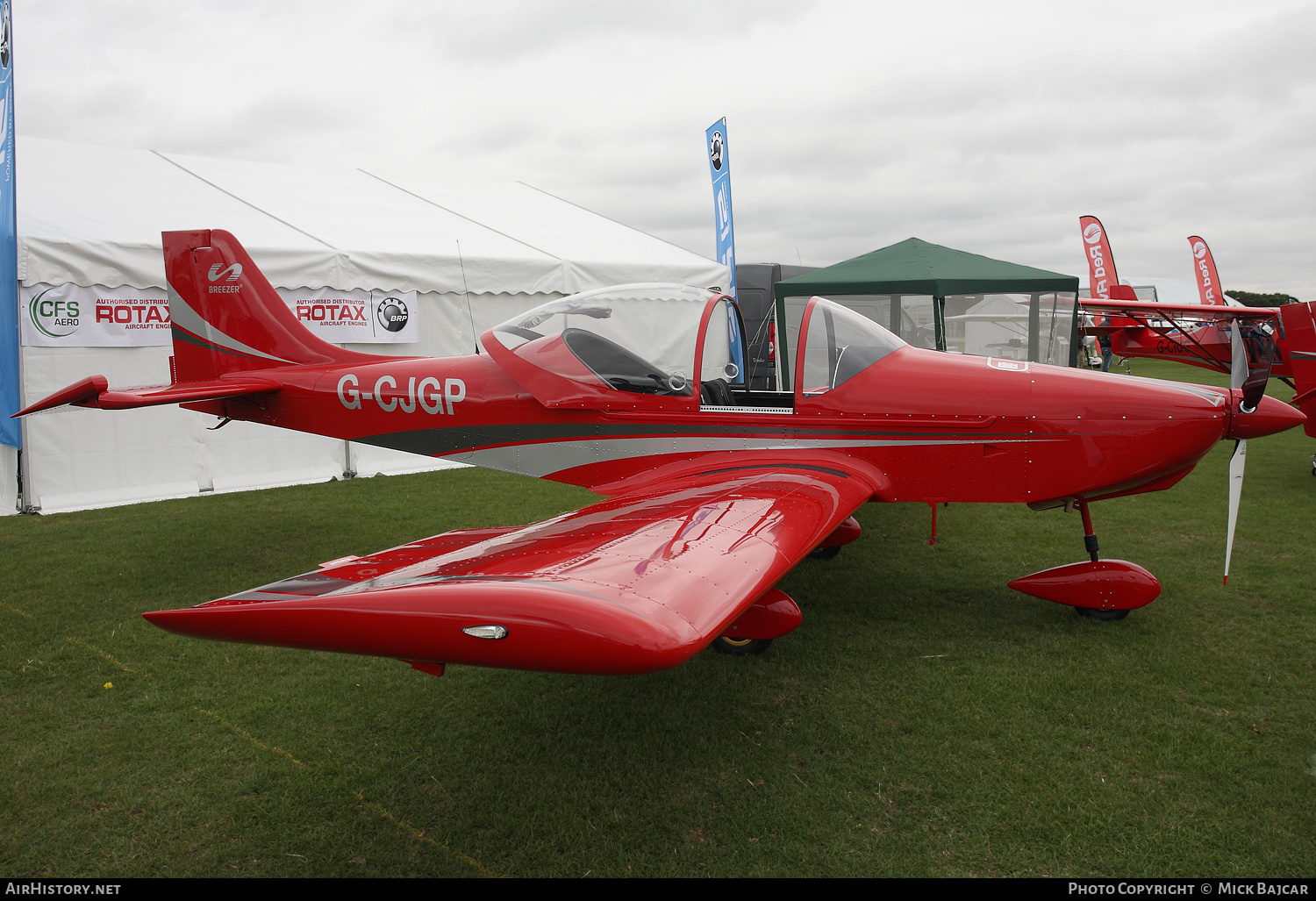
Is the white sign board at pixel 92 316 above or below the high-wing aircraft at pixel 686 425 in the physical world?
above

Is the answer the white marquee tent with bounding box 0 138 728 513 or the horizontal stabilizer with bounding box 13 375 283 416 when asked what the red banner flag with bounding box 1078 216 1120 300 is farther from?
the horizontal stabilizer with bounding box 13 375 283 416

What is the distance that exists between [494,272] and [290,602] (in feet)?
25.6

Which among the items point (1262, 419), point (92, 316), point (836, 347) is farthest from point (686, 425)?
point (92, 316)

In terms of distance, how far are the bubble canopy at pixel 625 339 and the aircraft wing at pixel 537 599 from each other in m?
1.50

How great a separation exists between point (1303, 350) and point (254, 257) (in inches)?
430

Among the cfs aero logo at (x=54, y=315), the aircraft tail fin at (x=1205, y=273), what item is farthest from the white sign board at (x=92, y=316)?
the aircraft tail fin at (x=1205, y=273)

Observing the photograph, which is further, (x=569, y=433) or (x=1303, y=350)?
(x=1303, y=350)

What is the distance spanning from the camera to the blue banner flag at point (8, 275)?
267 inches

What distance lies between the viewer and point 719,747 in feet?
10.2

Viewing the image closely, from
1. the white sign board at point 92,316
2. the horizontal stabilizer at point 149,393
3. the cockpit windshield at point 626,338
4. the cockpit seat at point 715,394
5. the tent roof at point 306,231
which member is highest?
the tent roof at point 306,231

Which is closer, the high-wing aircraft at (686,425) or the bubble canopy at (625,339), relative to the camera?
the high-wing aircraft at (686,425)

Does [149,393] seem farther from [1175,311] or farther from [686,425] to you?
[1175,311]

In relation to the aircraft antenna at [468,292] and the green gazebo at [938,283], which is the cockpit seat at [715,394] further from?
the aircraft antenna at [468,292]
